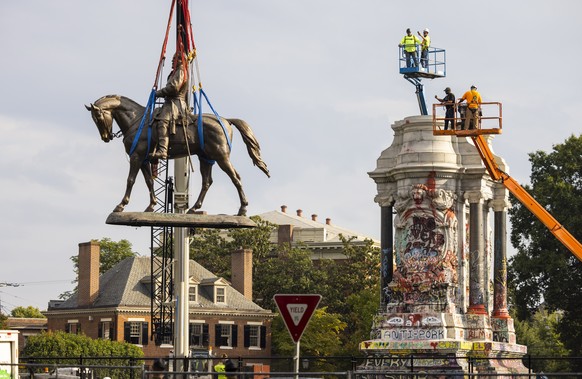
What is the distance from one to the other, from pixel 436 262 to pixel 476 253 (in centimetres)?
249

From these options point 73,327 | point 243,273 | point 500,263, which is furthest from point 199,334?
point 500,263

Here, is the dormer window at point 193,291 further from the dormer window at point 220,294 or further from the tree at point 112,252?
the tree at point 112,252

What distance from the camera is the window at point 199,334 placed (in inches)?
4122

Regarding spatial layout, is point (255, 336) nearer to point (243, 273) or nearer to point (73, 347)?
point (243, 273)

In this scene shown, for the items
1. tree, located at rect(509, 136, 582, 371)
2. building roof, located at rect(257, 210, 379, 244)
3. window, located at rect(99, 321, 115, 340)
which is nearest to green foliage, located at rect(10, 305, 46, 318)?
building roof, located at rect(257, 210, 379, 244)

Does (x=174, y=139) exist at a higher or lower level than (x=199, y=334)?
higher

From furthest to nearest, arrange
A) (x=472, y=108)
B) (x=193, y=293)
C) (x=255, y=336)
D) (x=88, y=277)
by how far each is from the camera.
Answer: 1. (x=255, y=336)
2. (x=193, y=293)
3. (x=88, y=277)
4. (x=472, y=108)

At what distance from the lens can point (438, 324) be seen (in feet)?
223

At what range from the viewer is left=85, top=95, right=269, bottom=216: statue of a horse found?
36.2 metres

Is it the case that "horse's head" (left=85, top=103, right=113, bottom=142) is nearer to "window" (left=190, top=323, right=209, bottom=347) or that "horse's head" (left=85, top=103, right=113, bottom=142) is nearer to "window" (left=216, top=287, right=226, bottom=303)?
"window" (left=190, top=323, right=209, bottom=347)

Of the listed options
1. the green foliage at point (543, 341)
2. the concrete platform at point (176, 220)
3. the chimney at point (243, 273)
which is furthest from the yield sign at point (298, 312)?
the chimney at point (243, 273)

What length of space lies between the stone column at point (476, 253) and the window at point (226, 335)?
39.3 m

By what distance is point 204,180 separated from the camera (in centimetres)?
3653

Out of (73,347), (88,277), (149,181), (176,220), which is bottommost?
(73,347)
